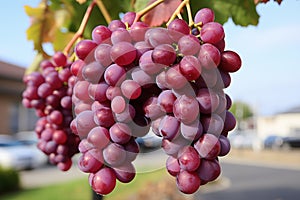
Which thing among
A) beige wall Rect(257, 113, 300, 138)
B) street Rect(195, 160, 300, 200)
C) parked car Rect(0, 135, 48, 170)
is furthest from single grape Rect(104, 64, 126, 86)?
beige wall Rect(257, 113, 300, 138)

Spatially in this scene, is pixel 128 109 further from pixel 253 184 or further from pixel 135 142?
pixel 253 184

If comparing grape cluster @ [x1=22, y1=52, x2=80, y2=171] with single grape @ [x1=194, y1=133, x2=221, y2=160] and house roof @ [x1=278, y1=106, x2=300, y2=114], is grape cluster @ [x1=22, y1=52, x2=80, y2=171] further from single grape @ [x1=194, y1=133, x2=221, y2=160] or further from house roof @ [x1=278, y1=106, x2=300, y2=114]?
house roof @ [x1=278, y1=106, x2=300, y2=114]

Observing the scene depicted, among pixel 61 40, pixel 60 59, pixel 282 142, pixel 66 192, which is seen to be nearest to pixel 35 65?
pixel 61 40

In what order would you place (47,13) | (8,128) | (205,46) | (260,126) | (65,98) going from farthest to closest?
(260,126) < (8,128) < (47,13) < (65,98) < (205,46)

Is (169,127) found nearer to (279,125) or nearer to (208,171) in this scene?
(208,171)

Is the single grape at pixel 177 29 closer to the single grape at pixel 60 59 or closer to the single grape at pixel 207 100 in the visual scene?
the single grape at pixel 207 100

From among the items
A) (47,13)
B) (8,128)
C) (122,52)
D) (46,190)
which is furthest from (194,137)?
(8,128)
